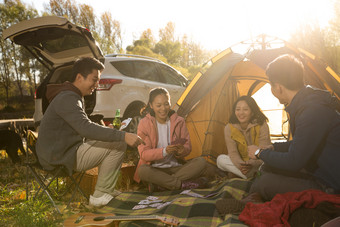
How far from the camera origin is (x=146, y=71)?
6.48 meters

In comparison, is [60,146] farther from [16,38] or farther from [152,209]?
[16,38]

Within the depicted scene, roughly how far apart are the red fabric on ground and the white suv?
3.42 m

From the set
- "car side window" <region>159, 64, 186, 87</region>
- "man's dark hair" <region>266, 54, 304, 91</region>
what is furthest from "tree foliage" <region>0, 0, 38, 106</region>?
"man's dark hair" <region>266, 54, 304, 91</region>

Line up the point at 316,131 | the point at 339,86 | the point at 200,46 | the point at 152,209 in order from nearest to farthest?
the point at 316,131 → the point at 152,209 → the point at 339,86 → the point at 200,46

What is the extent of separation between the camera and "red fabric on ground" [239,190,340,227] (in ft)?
6.91

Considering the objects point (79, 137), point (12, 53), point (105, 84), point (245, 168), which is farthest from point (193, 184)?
point (12, 53)

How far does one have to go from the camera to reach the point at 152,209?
312cm

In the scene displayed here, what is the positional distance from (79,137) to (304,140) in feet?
7.48

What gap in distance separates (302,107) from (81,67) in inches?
91.0

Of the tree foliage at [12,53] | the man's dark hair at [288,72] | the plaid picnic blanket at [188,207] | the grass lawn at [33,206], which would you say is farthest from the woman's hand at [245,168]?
the tree foliage at [12,53]

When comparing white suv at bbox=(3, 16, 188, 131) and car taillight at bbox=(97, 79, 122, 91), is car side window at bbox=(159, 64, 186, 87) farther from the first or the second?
car taillight at bbox=(97, 79, 122, 91)

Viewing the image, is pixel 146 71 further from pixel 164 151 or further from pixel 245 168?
pixel 245 168

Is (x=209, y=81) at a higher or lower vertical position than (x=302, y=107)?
A: higher

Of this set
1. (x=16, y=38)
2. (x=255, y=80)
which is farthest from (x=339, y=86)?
(x=16, y=38)
